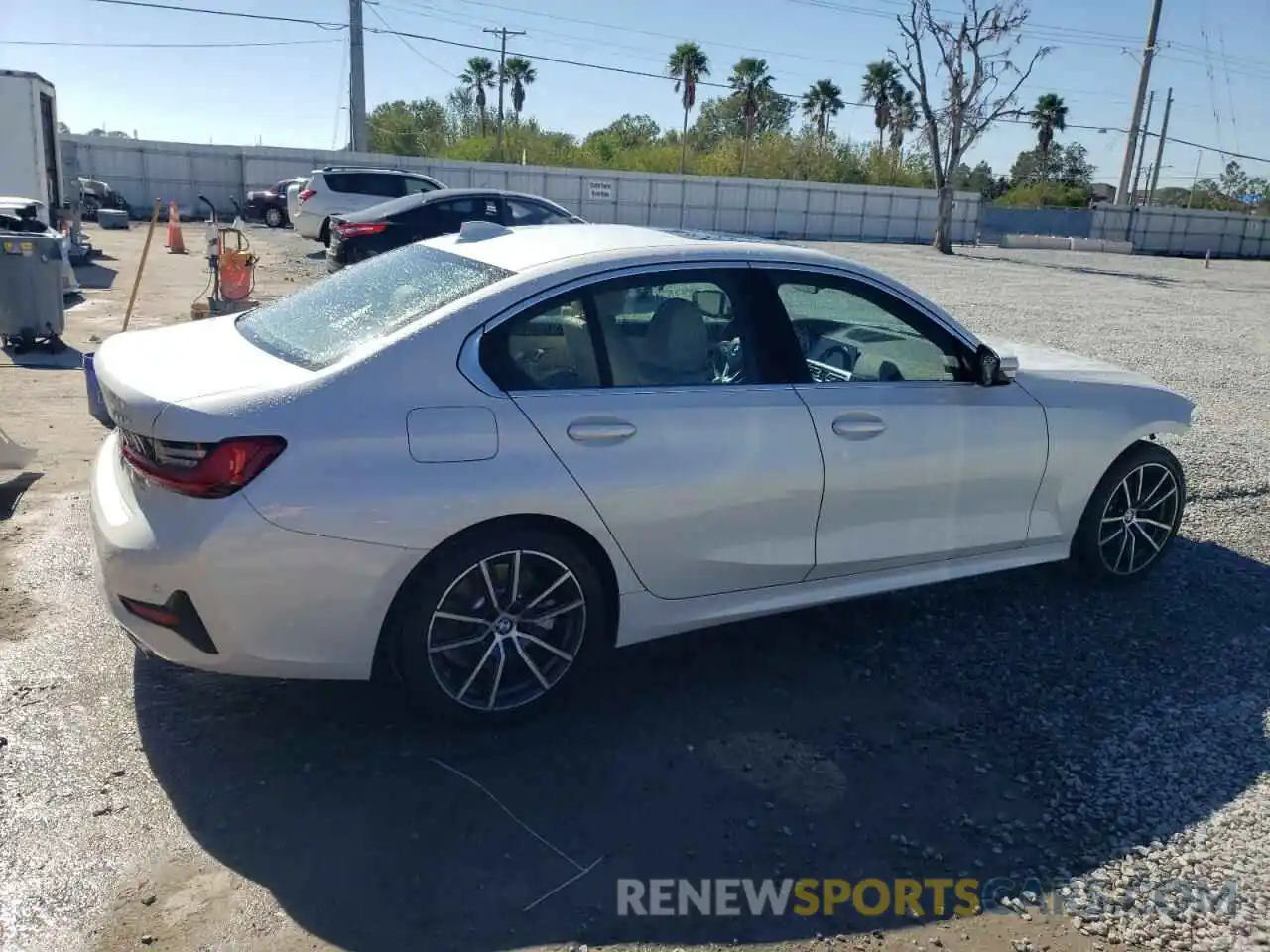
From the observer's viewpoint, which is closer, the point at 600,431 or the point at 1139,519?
the point at 600,431

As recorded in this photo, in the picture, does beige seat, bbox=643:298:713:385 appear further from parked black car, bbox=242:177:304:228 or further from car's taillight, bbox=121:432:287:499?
parked black car, bbox=242:177:304:228

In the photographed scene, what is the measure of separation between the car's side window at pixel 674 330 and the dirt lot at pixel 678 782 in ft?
3.90

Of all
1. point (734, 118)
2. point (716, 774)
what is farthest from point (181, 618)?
point (734, 118)

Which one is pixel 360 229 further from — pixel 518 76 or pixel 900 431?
pixel 518 76

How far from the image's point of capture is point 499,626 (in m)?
3.40

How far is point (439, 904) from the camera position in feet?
8.85

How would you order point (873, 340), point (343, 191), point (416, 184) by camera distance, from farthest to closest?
point (416, 184)
point (343, 191)
point (873, 340)

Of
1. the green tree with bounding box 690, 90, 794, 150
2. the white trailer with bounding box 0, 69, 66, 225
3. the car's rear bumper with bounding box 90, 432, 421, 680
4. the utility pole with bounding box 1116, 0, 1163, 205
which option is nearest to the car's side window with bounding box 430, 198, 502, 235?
the white trailer with bounding box 0, 69, 66, 225

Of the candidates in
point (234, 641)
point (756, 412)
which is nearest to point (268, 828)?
point (234, 641)

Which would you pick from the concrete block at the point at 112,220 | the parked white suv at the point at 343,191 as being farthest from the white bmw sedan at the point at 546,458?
the concrete block at the point at 112,220

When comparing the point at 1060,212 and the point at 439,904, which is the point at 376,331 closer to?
the point at 439,904

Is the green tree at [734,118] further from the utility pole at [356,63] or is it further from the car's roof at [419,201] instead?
the car's roof at [419,201]

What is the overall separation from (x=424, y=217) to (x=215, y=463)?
12453 mm

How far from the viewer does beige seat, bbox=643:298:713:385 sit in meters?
3.69
